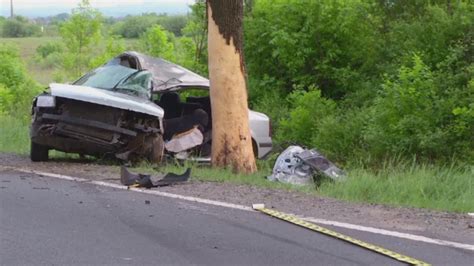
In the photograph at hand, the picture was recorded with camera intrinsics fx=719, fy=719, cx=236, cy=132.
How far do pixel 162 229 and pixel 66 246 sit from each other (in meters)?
0.94

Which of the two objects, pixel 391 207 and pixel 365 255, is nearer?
pixel 365 255

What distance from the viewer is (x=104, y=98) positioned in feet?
33.5

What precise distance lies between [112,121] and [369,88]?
801cm

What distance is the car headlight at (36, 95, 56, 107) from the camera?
10.4 meters

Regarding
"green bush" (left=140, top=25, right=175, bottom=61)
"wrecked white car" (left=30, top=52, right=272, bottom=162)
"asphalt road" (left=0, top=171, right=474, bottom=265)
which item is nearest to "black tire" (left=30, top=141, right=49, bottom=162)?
"wrecked white car" (left=30, top=52, right=272, bottom=162)

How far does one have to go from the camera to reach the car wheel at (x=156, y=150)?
1079cm

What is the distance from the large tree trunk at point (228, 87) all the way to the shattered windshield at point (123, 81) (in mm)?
1115

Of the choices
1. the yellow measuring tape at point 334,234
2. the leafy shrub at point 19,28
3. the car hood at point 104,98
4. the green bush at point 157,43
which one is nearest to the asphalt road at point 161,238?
the yellow measuring tape at point 334,234

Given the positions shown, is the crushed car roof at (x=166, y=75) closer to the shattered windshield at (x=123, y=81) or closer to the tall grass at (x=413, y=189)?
the shattered windshield at (x=123, y=81)

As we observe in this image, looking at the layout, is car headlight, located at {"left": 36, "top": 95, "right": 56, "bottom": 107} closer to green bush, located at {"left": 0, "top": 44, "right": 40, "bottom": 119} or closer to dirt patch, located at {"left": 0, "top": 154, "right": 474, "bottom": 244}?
dirt patch, located at {"left": 0, "top": 154, "right": 474, "bottom": 244}

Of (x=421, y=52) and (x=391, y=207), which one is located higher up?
(x=421, y=52)

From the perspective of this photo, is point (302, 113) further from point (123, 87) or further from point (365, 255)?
point (365, 255)

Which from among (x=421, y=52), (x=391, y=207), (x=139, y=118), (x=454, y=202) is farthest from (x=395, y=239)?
(x=421, y=52)

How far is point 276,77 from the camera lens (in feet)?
65.2
